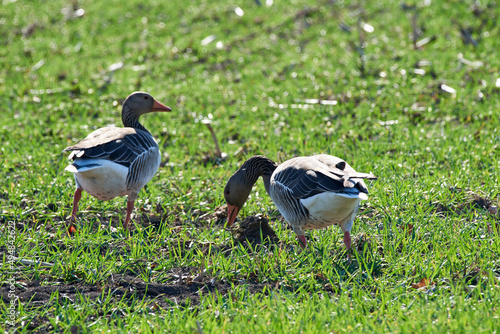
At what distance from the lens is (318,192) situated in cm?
454

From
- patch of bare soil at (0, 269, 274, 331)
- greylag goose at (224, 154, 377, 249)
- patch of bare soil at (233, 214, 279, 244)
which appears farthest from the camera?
patch of bare soil at (233, 214, 279, 244)

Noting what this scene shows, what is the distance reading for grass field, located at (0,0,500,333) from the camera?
3.96 meters

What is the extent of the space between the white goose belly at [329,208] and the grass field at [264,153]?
30cm

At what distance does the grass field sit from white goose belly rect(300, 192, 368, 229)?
302 mm

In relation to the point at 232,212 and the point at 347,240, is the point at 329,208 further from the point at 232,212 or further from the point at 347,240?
the point at 232,212

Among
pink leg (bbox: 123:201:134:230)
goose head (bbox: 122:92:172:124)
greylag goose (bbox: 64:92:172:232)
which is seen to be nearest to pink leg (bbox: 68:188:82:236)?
greylag goose (bbox: 64:92:172:232)

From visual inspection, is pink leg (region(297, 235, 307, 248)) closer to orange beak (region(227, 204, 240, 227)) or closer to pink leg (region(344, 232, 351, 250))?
pink leg (region(344, 232, 351, 250))

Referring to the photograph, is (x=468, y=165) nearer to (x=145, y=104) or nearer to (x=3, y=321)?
(x=145, y=104)

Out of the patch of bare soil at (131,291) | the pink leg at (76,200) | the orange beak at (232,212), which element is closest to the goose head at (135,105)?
the pink leg at (76,200)

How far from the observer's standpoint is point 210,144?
799 centimetres

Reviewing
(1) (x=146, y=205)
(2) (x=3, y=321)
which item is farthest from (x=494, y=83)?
(2) (x=3, y=321)

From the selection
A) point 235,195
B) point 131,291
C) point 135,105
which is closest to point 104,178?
point 235,195

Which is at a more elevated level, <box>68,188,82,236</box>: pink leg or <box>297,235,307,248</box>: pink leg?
<box>297,235,307,248</box>: pink leg

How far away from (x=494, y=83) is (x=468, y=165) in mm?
3423
